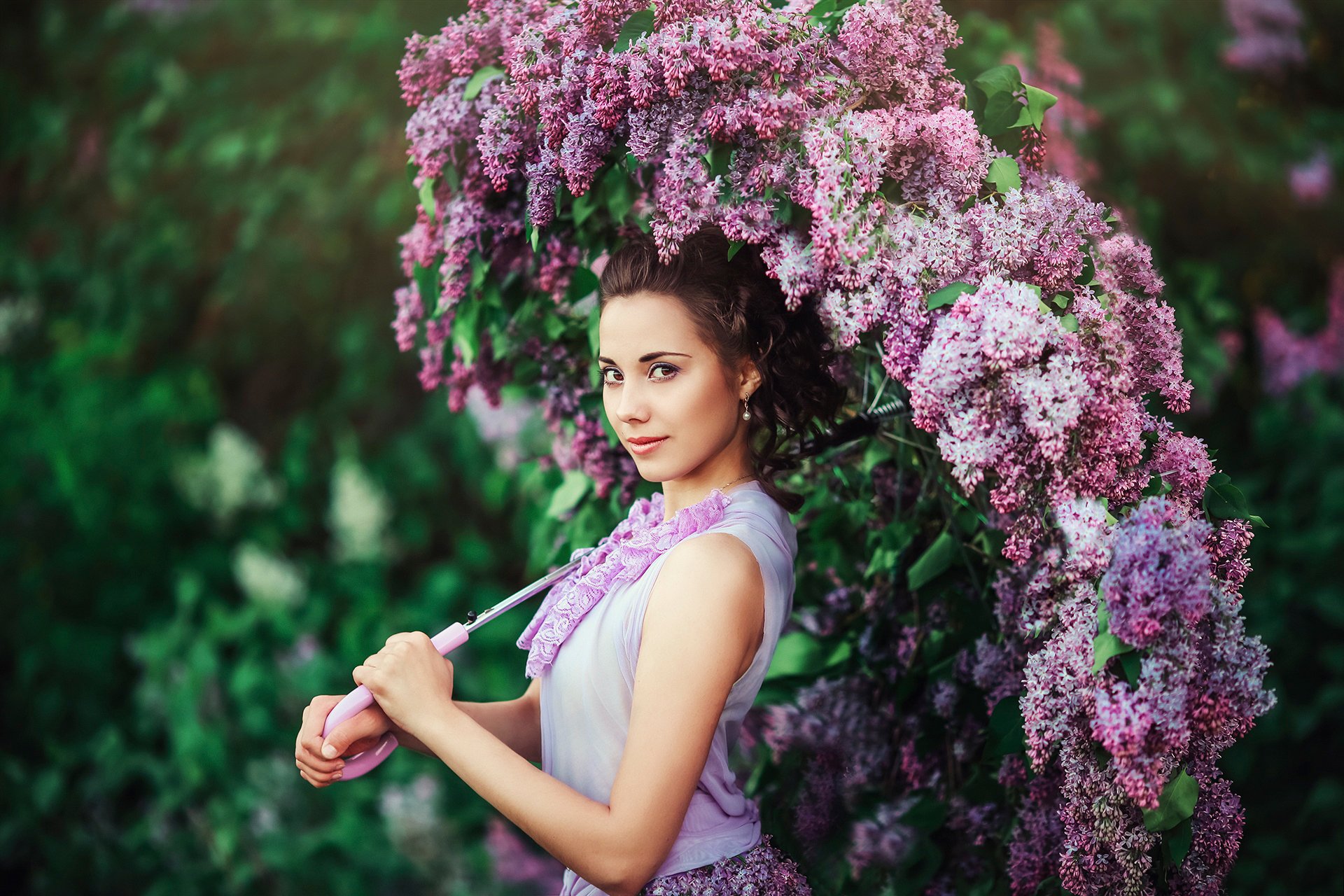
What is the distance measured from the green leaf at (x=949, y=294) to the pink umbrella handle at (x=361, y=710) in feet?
2.39

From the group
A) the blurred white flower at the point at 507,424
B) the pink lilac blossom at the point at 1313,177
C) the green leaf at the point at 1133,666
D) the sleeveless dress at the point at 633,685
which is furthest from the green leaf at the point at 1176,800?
the pink lilac blossom at the point at 1313,177

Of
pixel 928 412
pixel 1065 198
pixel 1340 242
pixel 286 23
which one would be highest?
pixel 286 23

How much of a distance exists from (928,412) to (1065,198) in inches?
13.4

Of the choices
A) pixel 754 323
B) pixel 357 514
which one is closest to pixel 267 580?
pixel 357 514

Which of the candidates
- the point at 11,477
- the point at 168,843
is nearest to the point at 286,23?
the point at 11,477

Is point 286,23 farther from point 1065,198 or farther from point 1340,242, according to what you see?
point 1340,242

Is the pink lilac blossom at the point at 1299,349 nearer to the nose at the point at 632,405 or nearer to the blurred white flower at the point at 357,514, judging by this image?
the nose at the point at 632,405

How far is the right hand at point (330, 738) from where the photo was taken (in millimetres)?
1418

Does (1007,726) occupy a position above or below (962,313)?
below

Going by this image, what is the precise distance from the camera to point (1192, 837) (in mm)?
1280

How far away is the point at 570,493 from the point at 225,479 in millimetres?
2090

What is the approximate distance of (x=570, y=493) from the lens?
6.77 feet

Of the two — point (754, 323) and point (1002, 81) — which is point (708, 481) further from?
point (1002, 81)

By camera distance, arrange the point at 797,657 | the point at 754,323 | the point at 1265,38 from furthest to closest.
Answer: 1. the point at 1265,38
2. the point at 797,657
3. the point at 754,323
